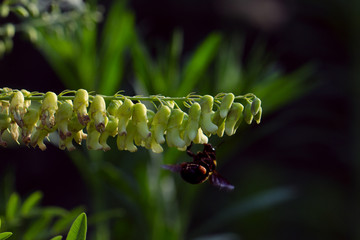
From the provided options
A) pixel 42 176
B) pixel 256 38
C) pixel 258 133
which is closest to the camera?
pixel 258 133

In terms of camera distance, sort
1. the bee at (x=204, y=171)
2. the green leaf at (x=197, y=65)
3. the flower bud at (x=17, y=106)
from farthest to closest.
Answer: the green leaf at (x=197, y=65), the bee at (x=204, y=171), the flower bud at (x=17, y=106)

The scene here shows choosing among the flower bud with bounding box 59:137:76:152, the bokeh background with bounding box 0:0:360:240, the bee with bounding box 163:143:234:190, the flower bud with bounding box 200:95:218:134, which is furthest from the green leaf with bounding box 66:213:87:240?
the bokeh background with bounding box 0:0:360:240

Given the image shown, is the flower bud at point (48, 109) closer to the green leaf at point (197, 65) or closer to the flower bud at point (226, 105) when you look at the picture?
the flower bud at point (226, 105)

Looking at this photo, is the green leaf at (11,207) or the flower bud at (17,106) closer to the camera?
the flower bud at (17,106)

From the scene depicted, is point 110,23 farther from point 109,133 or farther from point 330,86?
point 330,86

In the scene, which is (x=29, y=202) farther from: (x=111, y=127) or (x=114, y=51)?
(x=114, y=51)

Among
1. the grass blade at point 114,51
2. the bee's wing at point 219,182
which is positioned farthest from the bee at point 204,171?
the grass blade at point 114,51

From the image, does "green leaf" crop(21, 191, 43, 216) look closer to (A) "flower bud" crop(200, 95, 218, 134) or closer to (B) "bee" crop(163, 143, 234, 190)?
(B) "bee" crop(163, 143, 234, 190)

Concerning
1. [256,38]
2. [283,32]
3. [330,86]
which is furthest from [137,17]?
[330,86]
